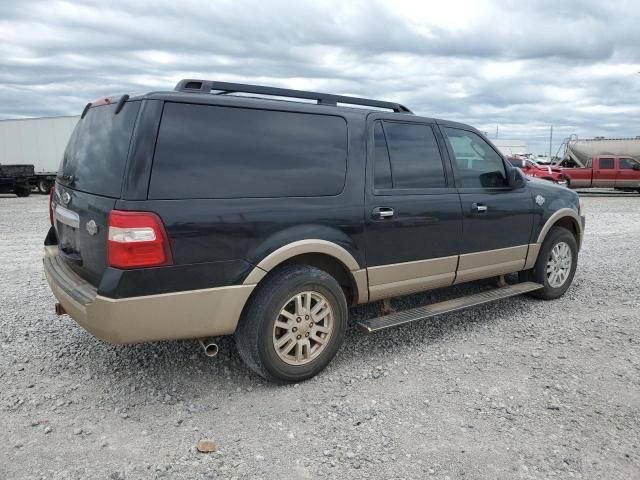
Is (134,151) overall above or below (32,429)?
above

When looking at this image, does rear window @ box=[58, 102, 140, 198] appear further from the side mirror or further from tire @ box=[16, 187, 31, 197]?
tire @ box=[16, 187, 31, 197]

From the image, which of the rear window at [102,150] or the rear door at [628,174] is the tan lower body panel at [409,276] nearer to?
the rear window at [102,150]

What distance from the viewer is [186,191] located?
3.05 meters

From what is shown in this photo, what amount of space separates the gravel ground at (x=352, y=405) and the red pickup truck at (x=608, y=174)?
20.7 m

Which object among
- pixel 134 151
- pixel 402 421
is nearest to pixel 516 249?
pixel 402 421

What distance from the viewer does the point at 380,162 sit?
3979 millimetres

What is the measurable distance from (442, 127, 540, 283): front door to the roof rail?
2.33 ft

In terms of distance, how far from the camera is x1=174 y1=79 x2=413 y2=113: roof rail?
3432 millimetres

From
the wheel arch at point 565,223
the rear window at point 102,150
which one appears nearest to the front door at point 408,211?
the wheel arch at point 565,223

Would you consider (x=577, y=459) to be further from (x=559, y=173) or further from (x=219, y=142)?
(x=559, y=173)

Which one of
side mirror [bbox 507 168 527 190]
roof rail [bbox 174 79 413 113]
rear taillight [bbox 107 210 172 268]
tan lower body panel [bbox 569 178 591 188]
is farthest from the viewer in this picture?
tan lower body panel [bbox 569 178 591 188]

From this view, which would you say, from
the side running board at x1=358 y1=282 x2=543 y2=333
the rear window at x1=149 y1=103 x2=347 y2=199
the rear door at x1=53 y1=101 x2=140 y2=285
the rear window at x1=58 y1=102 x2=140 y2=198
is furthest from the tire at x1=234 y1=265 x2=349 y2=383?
the rear window at x1=58 y1=102 x2=140 y2=198

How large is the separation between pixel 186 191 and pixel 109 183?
1.51 feet

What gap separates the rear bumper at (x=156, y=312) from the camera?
295 centimetres
